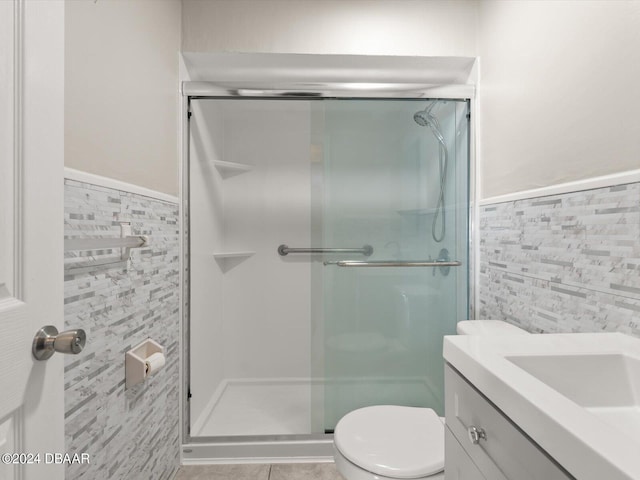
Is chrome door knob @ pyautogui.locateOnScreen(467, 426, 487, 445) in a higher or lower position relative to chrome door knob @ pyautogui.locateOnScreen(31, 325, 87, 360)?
lower

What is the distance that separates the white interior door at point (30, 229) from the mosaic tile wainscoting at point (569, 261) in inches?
47.5

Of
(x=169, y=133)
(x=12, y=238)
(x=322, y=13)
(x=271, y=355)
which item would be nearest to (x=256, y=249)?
(x=271, y=355)

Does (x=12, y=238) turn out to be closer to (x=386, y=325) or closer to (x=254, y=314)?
(x=386, y=325)

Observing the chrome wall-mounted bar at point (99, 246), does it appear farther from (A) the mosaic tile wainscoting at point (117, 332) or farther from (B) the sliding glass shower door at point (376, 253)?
(B) the sliding glass shower door at point (376, 253)

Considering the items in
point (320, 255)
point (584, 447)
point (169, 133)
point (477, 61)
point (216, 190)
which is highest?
point (477, 61)

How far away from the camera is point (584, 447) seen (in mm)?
388

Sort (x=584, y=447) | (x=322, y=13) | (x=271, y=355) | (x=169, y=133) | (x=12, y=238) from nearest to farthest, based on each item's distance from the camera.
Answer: (x=584, y=447) → (x=12, y=238) → (x=169, y=133) → (x=322, y=13) → (x=271, y=355)

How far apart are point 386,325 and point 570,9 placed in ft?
4.33

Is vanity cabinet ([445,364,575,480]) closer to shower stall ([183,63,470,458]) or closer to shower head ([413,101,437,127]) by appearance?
shower stall ([183,63,470,458])

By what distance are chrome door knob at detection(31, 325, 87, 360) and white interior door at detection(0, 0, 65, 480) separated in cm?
1

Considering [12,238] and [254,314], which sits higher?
[12,238]

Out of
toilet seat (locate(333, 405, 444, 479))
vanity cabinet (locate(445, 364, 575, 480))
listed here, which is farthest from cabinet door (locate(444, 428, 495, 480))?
toilet seat (locate(333, 405, 444, 479))

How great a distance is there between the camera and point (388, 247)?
157 cm

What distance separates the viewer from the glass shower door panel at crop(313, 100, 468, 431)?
1.57 meters
